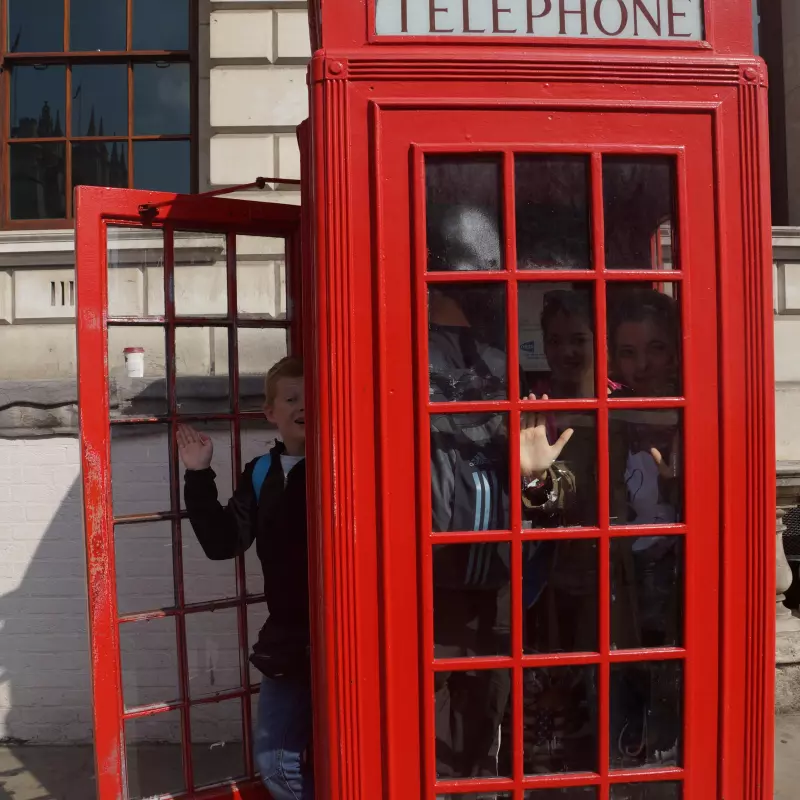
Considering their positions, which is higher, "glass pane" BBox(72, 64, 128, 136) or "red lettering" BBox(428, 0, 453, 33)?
"glass pane" BBox(72, 64, 128, 136)

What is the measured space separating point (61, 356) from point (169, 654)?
6.34 ft

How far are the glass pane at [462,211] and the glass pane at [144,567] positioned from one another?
1.50 m

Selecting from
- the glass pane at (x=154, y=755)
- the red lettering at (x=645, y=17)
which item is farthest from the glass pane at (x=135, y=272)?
the red lettering at (x=645, y=17)

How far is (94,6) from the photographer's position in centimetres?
441

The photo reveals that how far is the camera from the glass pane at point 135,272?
8.45 feet

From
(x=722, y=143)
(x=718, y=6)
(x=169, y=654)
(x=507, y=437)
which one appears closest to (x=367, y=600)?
(x=507, y=437)

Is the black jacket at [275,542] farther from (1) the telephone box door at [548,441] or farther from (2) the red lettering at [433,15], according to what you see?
(2) the red lettering at [433,15]

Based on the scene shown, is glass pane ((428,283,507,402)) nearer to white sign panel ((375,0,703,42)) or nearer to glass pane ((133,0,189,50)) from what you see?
white sign panel ((375,0,703,42))

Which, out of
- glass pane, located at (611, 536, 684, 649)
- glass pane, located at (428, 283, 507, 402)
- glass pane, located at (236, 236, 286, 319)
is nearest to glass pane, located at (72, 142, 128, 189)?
glass pane, located at (236, 236, 286, 319)

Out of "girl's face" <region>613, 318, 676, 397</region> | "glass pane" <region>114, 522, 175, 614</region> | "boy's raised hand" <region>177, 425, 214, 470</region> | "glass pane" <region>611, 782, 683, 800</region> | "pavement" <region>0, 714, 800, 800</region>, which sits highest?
"girl's face" <region>613, 318, 676, 397</region>

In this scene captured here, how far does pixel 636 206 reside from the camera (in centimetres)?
196

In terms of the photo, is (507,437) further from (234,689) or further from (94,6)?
(94,6)

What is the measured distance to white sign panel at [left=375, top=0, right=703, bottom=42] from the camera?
6.42ft

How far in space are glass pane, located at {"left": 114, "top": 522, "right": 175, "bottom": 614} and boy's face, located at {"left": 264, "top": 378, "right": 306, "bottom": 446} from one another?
65 centimetres
